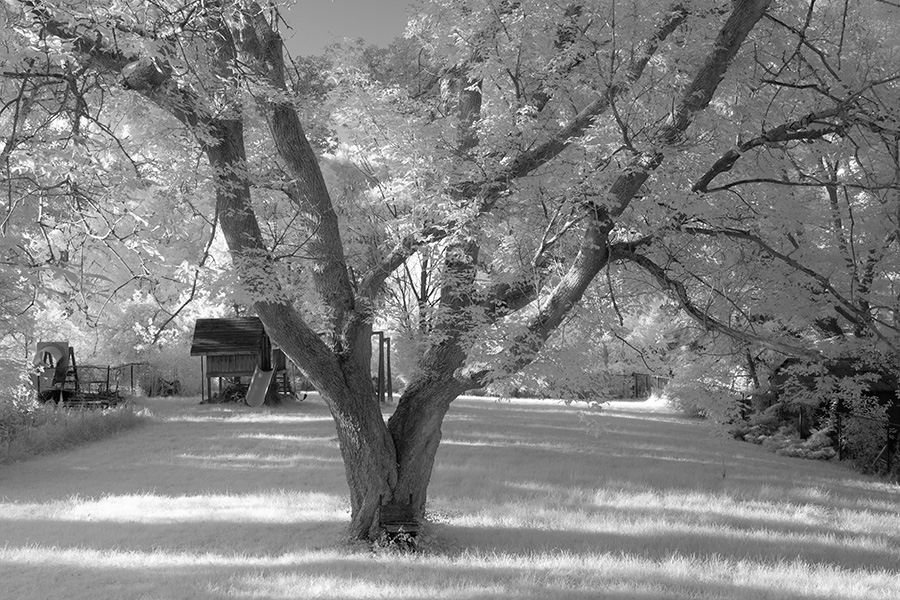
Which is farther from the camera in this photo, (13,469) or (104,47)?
(13,469)

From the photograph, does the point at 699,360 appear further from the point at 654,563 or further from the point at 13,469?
the point at 13,469

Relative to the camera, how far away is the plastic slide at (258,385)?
26969 millimetres

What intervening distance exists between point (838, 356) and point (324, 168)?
13.2 metres

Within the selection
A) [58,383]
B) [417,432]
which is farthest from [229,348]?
[417,432]

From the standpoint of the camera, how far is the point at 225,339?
29.1m

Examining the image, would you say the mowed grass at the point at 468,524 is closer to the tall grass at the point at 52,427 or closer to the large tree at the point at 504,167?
the tall grass at the point at 52,427

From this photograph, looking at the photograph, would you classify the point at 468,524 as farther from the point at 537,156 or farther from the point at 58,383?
the point at 58,383

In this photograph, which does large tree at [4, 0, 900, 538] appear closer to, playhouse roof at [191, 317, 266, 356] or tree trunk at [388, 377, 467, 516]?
tree trunk at [388, 377, 467, 516]

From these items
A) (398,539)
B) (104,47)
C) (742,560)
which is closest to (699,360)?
(742,560)

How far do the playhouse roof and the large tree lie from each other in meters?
18.8

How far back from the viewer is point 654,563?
9.32m

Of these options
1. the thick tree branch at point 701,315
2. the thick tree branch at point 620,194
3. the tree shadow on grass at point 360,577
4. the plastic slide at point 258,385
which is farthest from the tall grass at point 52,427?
the thick tree branch at point 701,315

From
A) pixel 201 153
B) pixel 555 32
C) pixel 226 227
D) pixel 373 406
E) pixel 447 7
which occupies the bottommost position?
pixel 373 406

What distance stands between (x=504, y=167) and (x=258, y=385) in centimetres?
2056
